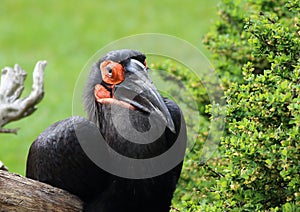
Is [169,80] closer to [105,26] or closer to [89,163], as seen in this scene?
[89,163]

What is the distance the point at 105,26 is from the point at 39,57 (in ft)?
4.46

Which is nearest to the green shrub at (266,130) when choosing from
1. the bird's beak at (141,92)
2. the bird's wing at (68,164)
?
the bird's beak at (141,92)

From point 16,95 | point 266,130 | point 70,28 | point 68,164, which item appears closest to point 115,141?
point 68,164

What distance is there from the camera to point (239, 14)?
3.81 meters

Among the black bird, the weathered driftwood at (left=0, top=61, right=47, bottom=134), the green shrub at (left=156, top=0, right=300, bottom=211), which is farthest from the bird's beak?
the weathered driftwood at (left=0, top=61, right=47, bottom=134)

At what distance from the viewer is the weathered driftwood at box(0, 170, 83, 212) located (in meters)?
2.72

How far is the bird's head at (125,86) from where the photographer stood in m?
2.81

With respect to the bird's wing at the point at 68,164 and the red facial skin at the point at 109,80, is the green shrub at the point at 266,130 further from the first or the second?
the bird's wing at the point at 68,164

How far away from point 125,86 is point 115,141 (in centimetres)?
25

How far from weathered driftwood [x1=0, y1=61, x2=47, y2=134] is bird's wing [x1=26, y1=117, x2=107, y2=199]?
830 mm

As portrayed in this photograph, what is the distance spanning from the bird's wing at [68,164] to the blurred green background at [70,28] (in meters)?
3.99

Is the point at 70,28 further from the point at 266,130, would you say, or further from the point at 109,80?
the point at 266,130

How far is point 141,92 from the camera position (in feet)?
9.25

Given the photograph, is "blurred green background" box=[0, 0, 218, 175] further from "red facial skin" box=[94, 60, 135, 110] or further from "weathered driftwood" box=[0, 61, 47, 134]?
"red facial skin" box=[94, 60, 135, 110]
